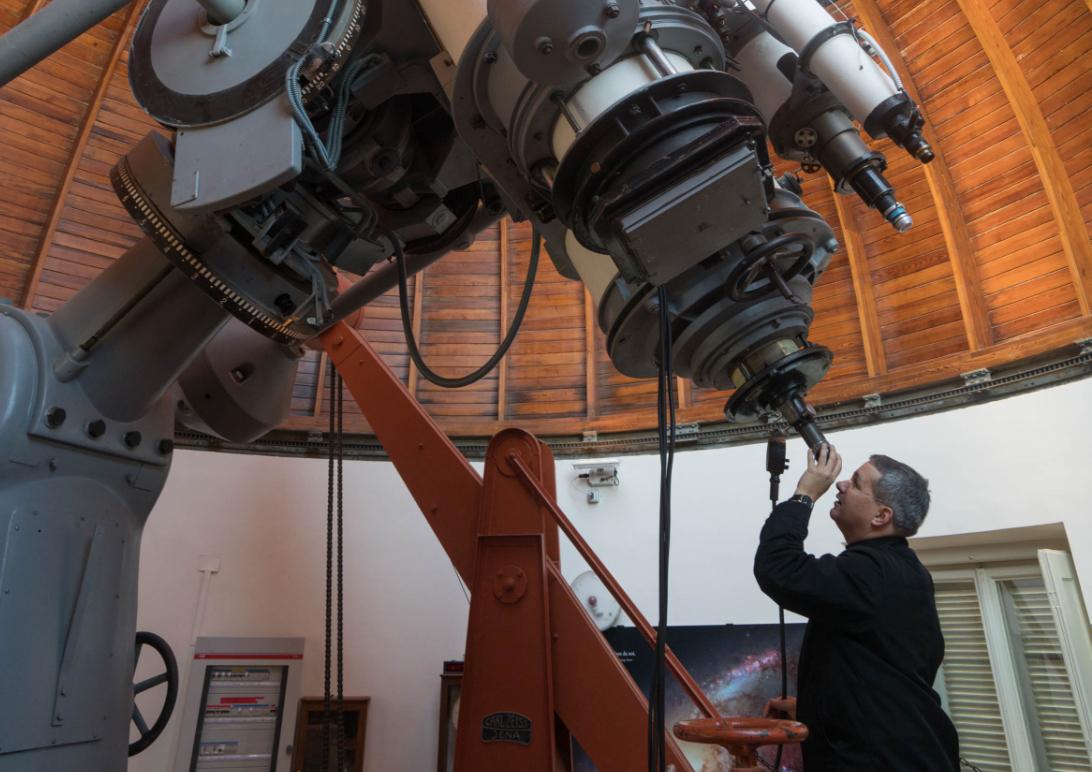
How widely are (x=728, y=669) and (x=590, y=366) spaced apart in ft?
8.38

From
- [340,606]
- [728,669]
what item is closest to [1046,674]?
[728,669]

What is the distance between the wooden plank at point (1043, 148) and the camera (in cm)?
411

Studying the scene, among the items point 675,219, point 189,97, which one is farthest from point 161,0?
point 675,219

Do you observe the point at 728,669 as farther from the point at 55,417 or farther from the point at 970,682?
the point at 55,417

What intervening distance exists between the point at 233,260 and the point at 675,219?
53.3 inches

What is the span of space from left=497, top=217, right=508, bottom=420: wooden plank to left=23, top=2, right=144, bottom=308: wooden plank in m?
3.14

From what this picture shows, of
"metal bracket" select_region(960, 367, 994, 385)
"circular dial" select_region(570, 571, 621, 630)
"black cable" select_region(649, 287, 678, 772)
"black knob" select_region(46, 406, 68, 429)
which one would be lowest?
"black cable" select_region(649, 287, 678, 772)

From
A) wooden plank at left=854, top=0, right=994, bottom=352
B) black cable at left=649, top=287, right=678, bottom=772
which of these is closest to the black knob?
black cable at left=649, top=287, right=678, bottom=772

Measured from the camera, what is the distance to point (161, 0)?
2.04 metres

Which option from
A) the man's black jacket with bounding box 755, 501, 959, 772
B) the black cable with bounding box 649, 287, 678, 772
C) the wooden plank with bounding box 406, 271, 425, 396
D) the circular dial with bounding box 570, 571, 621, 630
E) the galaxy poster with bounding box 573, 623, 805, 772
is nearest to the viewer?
the black cable with bounding box 649, 287, 678, 772

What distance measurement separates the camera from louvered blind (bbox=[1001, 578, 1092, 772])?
12.1 feet

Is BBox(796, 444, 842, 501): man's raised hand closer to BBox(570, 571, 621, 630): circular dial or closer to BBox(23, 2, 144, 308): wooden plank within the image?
BBox(570, 571, 621, 630): circular dial

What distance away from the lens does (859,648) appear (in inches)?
66.2

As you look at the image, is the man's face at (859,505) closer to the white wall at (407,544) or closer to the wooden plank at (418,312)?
the white wall at (407,544)
